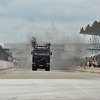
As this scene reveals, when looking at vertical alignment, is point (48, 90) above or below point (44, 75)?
below

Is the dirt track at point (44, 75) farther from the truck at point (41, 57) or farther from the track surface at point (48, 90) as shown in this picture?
the truck at point (41, 57)

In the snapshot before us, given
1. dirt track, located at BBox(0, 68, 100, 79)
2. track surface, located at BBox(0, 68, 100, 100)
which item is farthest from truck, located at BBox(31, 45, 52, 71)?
track surface, located at BBox(0, 68, 100, 100)

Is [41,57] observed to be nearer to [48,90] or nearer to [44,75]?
[44,75]

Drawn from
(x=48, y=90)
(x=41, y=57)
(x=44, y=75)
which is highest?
(x=41, y=57)

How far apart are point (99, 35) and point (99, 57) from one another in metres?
11.8

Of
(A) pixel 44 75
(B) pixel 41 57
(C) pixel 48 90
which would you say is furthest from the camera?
(B) pixel 41 57

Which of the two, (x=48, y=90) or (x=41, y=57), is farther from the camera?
(x=41, y=57)

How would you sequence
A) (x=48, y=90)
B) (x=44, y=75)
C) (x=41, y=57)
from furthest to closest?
(x=41, y=57), (x=44, y=75), (x=48, y=90)

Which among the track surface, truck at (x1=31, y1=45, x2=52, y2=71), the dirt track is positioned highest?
truck at (x1=31, y1=45, x2=52, y2=71)

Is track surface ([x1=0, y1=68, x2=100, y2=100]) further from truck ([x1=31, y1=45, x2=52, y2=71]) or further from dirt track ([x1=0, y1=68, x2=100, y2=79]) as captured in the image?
truck ([x1=31, y1=45, x2=52, y2=71])

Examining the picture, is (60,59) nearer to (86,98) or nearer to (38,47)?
(38,47)

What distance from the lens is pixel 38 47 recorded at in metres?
36.4

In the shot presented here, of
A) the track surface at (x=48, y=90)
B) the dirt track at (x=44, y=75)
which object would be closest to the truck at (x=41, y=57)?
the dirt track at (x=44, y=75)

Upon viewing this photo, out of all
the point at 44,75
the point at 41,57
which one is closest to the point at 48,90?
the point at 44,75
